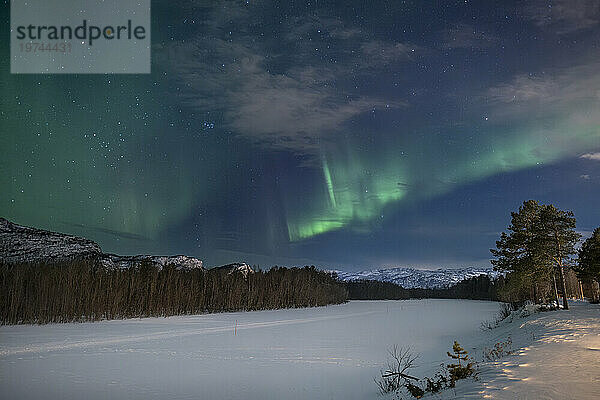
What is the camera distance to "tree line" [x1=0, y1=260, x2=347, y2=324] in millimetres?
32688

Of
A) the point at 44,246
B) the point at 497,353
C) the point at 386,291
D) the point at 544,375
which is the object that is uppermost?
the point at 44,246

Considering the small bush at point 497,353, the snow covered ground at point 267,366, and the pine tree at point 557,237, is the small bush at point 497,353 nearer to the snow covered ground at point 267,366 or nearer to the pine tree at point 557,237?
the snow covered ground at point 267,366

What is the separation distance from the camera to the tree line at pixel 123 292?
107 feet

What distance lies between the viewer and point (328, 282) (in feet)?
332

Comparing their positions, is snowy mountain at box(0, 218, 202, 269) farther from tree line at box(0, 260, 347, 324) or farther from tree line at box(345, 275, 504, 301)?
tree line at box(345, 275, 504, 301)

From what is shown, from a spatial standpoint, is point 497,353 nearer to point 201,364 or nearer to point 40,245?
point 201,364

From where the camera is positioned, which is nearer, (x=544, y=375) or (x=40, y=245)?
(x=544, y=375)

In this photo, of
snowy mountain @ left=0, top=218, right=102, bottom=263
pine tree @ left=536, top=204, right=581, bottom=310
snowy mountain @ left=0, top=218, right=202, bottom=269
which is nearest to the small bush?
pine tree @ left=536, top=204, right=581, bottom=310

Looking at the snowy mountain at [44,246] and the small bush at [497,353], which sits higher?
the snowy mountain at [44,246]

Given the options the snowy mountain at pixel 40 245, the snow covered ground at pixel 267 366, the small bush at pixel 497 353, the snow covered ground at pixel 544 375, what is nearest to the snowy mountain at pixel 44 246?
the snowy mountain at pixel 40 245

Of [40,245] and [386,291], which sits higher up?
[40,245]

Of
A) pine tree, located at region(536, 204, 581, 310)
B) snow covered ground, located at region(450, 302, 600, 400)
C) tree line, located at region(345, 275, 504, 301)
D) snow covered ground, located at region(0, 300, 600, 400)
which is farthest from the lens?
tree line, located at region(345, 275, 504, 301)

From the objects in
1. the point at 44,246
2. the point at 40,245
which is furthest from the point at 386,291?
the point at 40,245

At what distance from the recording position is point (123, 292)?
41.5 metres
